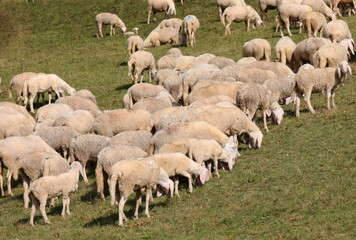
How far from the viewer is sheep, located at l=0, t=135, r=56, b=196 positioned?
50.3 feet

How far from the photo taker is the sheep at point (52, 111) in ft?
64.7

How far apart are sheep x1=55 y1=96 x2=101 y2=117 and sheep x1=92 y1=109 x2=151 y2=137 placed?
→ 3.04 meters

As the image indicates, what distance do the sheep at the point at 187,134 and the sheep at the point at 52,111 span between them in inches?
232

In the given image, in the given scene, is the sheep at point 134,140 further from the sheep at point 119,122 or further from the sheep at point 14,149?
the sheep at point 14,149

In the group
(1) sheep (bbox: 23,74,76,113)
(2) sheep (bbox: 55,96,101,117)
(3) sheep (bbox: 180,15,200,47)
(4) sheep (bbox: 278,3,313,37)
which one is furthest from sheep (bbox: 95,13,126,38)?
(2) sheep (bbox: 55,96,101,117)

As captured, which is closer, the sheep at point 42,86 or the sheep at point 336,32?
the sheep at point 42,86

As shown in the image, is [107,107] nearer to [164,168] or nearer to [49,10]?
[164,168]

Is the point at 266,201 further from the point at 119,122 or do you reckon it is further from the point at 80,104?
the point at 80,104

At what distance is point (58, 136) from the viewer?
16.8m

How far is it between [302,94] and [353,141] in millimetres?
3798

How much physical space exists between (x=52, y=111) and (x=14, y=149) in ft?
15.0

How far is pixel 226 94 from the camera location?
18234 mm

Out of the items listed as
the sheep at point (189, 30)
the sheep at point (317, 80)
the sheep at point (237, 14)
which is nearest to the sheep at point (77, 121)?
the sheep at point (317, 80)

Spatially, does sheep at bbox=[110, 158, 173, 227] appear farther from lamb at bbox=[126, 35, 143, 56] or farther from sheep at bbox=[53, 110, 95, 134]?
lamb at bbox=[126, 35, 143, 56]
